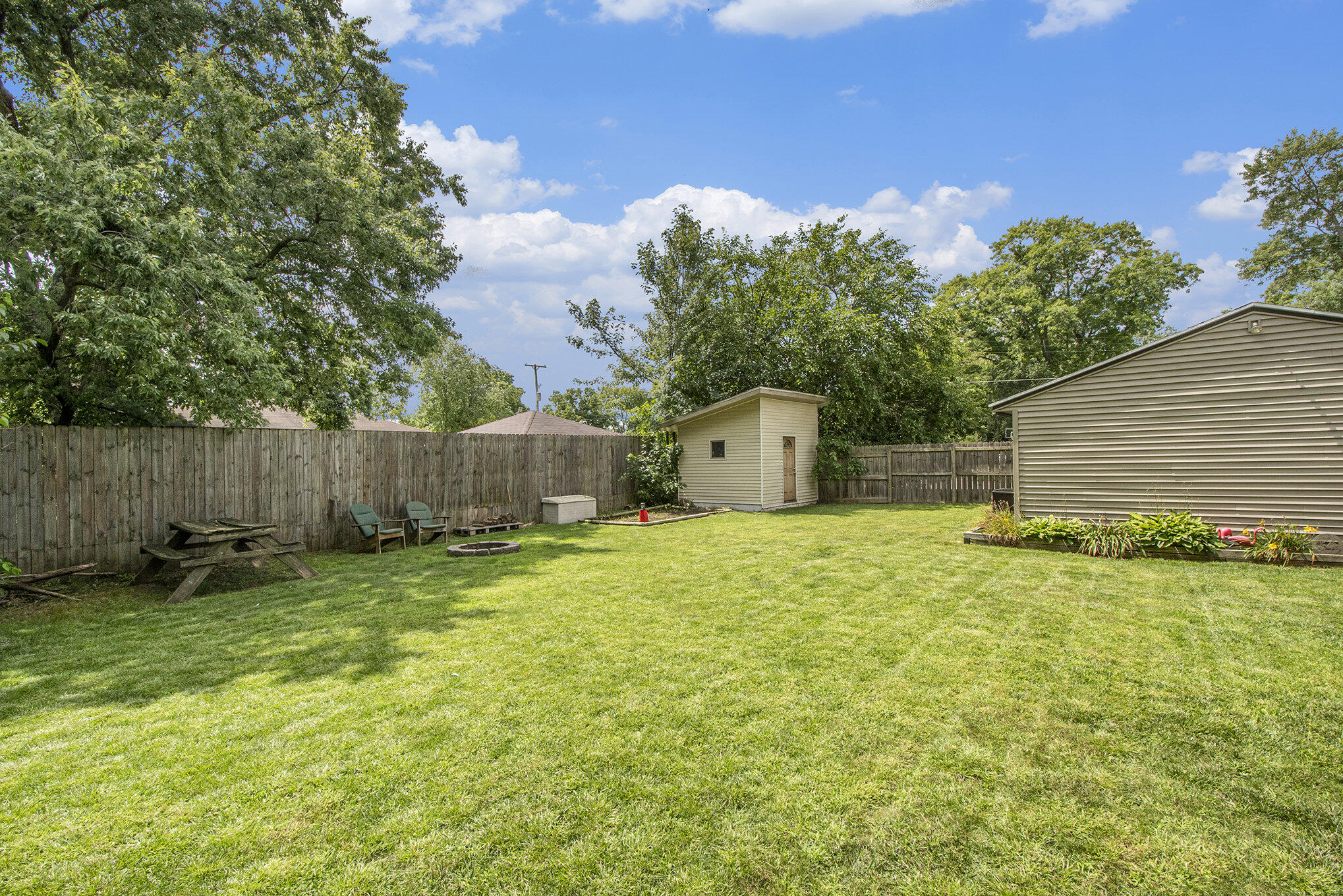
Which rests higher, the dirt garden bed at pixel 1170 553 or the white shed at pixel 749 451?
the white shed at pixel 749 451

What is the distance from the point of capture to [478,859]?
2.01 meters

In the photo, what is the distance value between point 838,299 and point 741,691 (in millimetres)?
17647

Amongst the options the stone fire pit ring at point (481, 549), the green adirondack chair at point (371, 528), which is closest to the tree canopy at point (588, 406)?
the green adirondack chair at point (371, 528)

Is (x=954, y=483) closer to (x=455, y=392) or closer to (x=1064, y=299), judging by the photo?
(x=1064, y=299)

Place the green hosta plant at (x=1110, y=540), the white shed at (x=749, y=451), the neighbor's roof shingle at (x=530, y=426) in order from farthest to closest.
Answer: the neighbor's roof shingle at (x=530, y=426) → the white shed at (x=749, y=451) → the green hosta plant at (x=1110, y=540)

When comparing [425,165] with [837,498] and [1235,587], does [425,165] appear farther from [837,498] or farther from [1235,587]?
[1235,587]

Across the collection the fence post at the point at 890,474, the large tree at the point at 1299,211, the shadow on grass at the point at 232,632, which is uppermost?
the large tree at the point at 1299,211

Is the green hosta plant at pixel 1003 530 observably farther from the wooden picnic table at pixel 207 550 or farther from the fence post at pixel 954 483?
the wooden picnic table at pixel 207 550

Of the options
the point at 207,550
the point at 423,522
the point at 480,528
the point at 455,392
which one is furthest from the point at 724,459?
the point at 455,392

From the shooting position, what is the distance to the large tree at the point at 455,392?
1237 inches

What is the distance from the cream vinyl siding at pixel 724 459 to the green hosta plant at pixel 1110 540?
730 centimetres

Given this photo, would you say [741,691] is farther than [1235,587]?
No

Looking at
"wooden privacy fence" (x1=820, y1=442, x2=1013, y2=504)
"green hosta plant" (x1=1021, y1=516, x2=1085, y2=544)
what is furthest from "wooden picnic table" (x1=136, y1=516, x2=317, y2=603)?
"wooden privacy fence" (x1=820, y1=442, x2=1013, y2=504)

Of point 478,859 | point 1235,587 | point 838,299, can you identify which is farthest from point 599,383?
point 478,859
